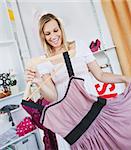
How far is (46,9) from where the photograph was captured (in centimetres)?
216

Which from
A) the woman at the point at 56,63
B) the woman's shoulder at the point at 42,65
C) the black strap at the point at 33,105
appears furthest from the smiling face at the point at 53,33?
the black strap at the point at 33,105

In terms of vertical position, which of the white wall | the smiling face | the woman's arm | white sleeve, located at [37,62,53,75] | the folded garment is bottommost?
the folded garment

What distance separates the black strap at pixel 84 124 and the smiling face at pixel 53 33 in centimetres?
41

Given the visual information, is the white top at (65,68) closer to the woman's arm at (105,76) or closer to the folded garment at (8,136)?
the woman's arm at (105,76)

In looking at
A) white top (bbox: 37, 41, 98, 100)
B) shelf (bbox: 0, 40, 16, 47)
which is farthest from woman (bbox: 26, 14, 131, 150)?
shelf (bbox: 0, 40, 16, 47)

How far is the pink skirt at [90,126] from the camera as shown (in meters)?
1.03

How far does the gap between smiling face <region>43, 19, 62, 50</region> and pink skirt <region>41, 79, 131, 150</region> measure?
318 millimetres

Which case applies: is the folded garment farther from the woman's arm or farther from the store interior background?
the woman's arm

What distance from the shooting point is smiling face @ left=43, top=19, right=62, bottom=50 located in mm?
1282

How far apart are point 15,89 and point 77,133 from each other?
95 centimetres

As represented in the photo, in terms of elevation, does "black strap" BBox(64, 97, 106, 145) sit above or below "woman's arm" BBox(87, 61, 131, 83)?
below

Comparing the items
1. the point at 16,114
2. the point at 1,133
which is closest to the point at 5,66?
the point at 16,114

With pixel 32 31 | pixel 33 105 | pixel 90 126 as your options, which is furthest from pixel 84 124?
pixel 32 31

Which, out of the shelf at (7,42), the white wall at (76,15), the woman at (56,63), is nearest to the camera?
the woman at (56,63)
